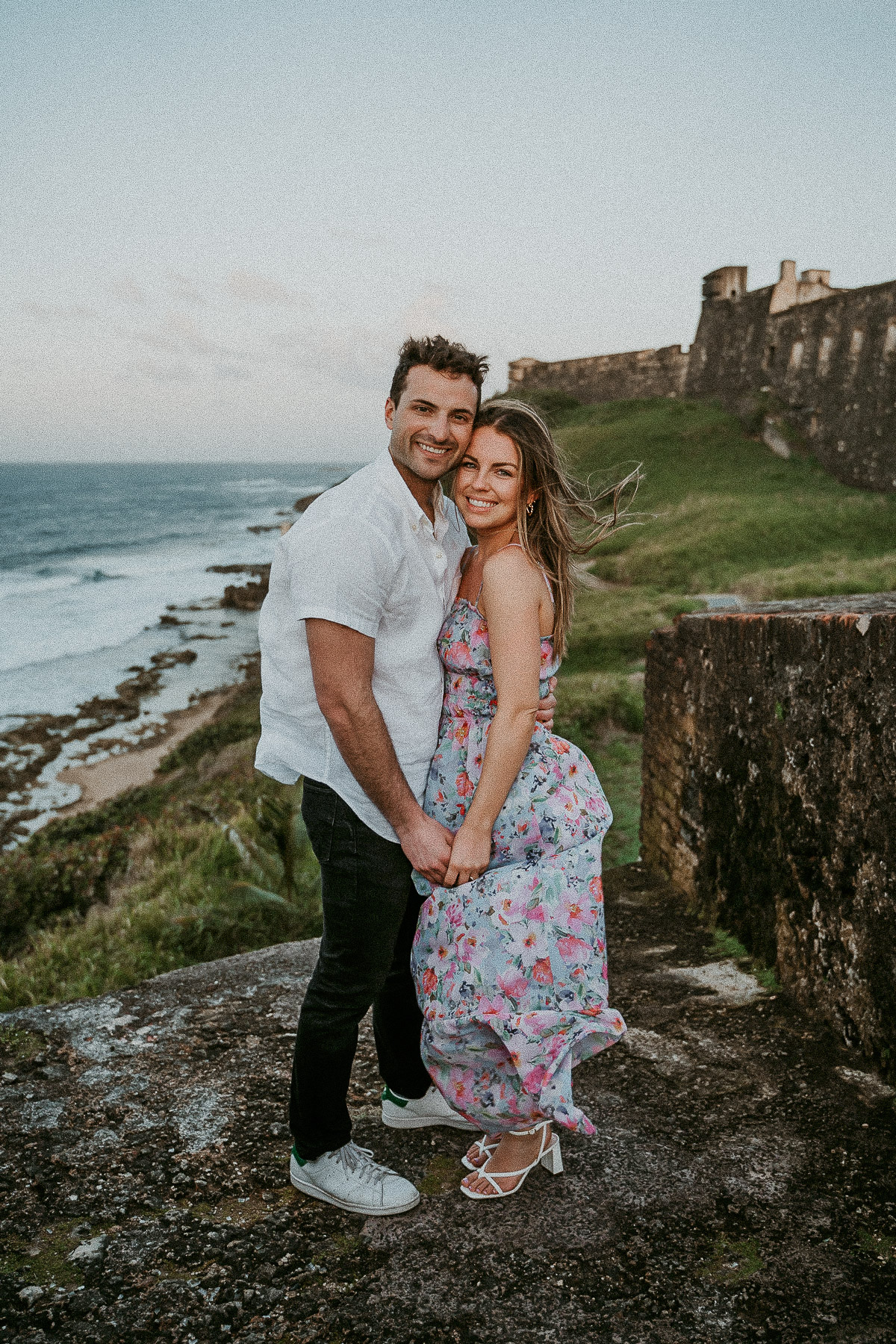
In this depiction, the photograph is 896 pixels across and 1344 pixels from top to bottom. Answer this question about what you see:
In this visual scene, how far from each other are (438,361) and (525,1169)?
2156 millimetres

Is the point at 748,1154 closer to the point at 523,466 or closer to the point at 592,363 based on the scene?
the point at 523,466

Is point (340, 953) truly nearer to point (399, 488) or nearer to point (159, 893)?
point (399, 488)

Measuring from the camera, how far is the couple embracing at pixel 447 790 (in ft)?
7.59

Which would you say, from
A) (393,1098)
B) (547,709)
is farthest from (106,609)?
(547,709)

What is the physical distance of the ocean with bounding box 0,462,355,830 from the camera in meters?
21.5

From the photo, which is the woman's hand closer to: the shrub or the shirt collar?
the shirt collar

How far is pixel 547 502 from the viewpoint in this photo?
97.2 inches

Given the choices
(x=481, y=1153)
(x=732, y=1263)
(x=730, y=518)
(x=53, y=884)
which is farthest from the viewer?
(x=730, y=518)

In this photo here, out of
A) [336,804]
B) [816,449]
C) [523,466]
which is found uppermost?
[816,449]

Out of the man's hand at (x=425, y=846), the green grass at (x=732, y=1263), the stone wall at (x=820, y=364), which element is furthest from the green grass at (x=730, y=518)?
the green grass at (x=732, y=1263)

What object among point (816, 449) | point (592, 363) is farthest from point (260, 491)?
point (816, 449)

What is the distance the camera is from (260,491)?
126m

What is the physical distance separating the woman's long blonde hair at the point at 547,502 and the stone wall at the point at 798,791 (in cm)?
101

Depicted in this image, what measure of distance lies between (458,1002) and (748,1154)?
952 millimetres
